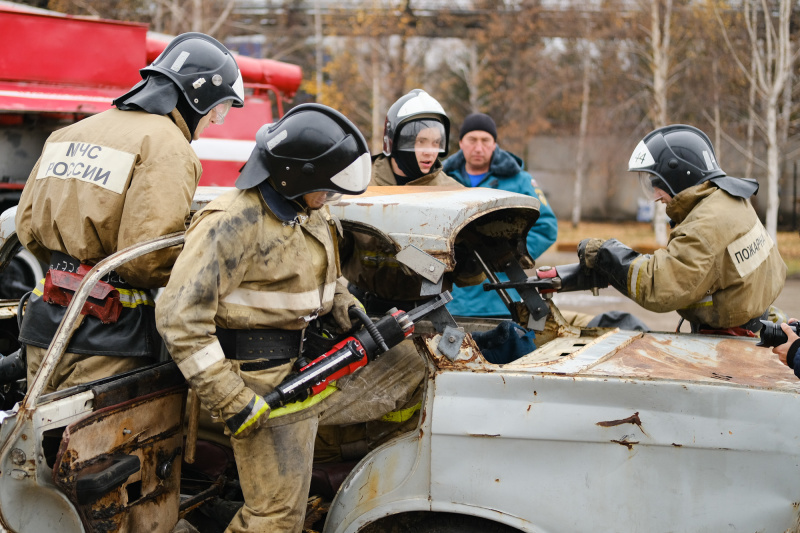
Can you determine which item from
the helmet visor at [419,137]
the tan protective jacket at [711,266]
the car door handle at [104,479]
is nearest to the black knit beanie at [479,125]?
the helmet visor at [419,137]

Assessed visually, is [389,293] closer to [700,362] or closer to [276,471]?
[276,471]

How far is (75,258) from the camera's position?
2963 mm

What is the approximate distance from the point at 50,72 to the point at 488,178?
5.19 m

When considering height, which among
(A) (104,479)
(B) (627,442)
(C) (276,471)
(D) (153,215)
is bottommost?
(C) (276,471)

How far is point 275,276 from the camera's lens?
267 centimetres

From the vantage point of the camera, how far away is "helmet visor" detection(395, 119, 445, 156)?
14.5 feet

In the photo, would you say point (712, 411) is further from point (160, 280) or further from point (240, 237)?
point (160, 280)

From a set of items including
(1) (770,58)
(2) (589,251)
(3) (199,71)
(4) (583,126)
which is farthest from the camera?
(4) (583,126)

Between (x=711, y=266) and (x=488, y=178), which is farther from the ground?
(x=488, y=178)

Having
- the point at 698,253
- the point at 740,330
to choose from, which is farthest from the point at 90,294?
the point at 740,330

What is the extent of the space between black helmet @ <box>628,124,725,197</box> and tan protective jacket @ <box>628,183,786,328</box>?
0.22 ft

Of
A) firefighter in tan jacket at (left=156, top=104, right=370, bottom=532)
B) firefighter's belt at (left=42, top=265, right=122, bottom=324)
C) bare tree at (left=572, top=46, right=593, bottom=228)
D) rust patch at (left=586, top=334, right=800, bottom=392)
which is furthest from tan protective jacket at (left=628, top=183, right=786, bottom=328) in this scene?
bare tree at (left=572, top=46, right=593, bottom=228)

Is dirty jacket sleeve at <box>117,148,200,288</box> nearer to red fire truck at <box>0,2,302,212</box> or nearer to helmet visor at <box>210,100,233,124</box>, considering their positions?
helmet visor at <box>210,100,233,124</box>

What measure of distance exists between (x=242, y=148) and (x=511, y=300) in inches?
242
